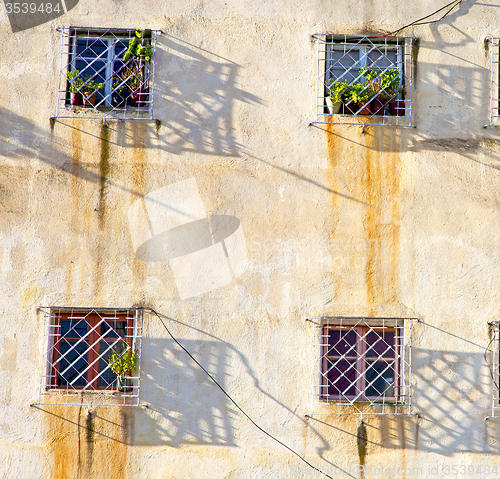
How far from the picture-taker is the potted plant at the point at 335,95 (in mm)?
5820

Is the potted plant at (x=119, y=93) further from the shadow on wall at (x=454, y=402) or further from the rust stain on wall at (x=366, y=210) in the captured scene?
the shadow on wall at (x=454, y=402)

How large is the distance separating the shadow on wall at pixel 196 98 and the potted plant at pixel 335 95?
0.75m

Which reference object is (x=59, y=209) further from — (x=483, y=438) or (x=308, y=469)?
(x=483, y=438)

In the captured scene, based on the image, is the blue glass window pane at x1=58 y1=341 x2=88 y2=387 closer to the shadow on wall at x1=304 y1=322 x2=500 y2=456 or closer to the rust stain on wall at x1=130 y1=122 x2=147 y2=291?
the rust stain on wall at x1=130 y1=122 x2=147 y2=291

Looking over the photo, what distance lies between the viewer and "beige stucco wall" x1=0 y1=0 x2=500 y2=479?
5512mm

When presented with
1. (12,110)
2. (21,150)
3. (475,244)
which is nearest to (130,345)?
(21,150)

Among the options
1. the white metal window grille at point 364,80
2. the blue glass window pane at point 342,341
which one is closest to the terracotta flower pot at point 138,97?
the white metal window grille at point 364,80

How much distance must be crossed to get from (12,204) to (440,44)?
493 cm

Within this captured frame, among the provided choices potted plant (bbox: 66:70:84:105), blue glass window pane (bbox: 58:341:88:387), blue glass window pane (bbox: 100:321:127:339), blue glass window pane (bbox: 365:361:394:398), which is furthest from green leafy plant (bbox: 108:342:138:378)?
potted plant (bbox: 66:70:84:105)

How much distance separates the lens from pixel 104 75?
238 inches

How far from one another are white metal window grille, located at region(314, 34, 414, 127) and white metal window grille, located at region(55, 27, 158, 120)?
189 cm

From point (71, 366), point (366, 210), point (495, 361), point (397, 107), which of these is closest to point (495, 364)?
point (495, 361)

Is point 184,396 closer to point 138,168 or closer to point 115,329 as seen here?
point 115,329

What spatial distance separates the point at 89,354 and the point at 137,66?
3.13 metres
